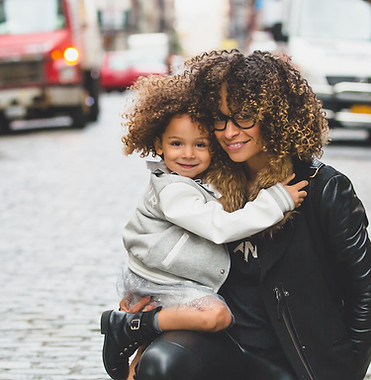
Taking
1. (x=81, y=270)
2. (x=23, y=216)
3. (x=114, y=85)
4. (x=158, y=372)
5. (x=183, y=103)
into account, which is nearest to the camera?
(x=158, y=372)

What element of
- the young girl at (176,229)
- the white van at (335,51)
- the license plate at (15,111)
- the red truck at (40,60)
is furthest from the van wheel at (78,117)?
the young girl at (176,229)

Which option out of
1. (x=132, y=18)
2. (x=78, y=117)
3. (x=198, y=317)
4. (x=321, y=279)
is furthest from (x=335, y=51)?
(x=132, y=18)

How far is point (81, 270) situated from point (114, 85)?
98.9 ft

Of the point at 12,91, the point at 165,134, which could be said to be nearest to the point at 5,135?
the point at 12,91

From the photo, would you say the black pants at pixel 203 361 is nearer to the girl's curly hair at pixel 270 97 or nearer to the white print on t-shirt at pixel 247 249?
the white print on t-shirt at pixel 247 249

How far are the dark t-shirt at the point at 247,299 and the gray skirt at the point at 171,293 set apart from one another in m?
0.12

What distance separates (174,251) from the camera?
250cm

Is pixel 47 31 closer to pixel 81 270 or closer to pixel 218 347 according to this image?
pixel 81 270

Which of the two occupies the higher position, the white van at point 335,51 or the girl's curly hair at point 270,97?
the girl's curly hair at point 270,97

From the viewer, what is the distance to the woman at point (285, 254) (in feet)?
8.05

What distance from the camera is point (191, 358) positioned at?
92.4 inches

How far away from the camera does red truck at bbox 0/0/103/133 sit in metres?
14.4

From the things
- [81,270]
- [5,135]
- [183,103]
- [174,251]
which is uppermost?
[183,103]

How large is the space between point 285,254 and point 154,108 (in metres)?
0.64
